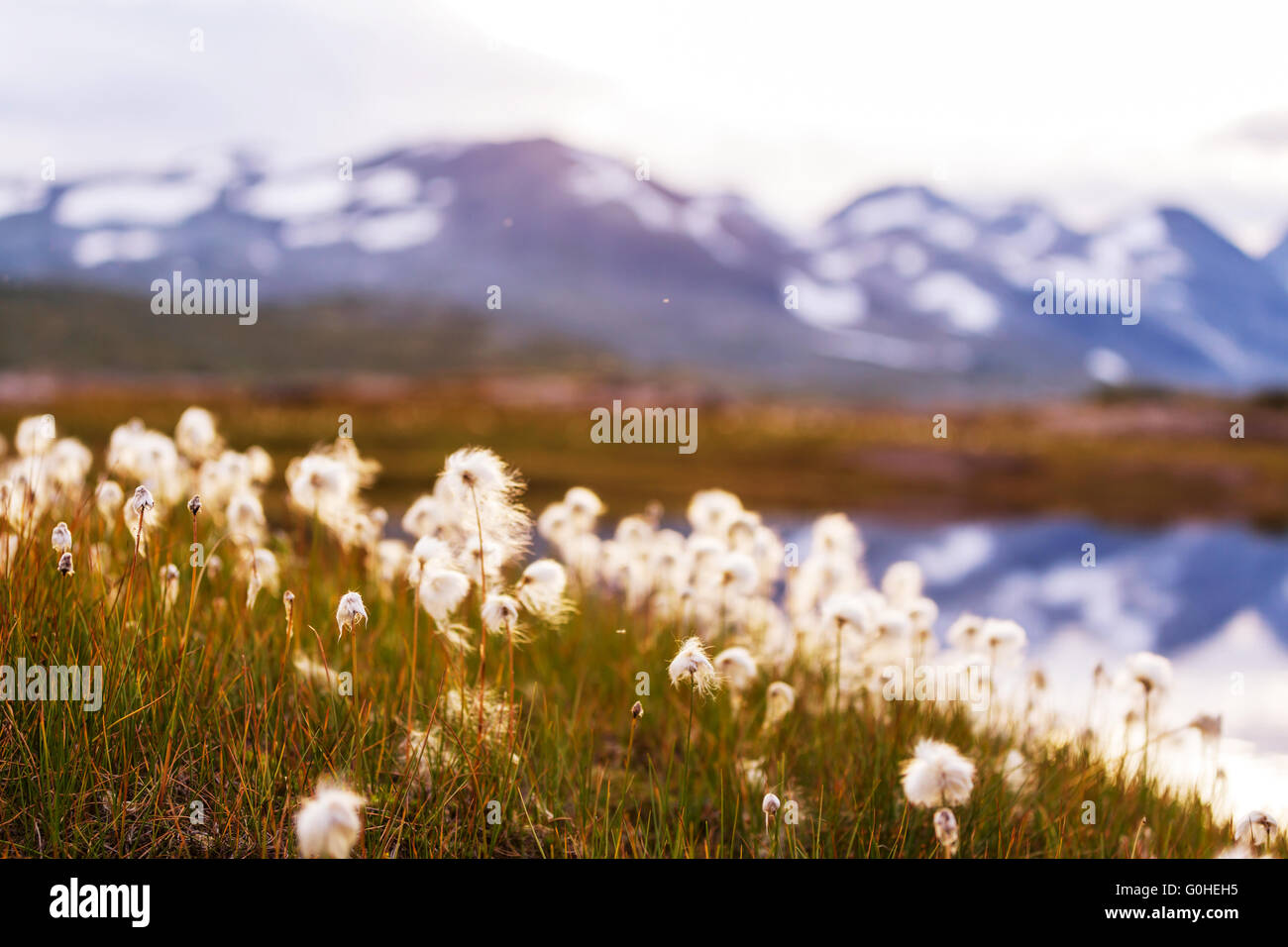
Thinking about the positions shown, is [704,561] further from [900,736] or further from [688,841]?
[688,841]

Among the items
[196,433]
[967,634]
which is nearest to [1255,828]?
[967,634]

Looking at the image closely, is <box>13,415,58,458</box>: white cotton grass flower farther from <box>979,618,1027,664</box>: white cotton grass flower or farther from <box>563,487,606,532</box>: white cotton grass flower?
<box>979,618,1027,664</box>: white cotton grass flower

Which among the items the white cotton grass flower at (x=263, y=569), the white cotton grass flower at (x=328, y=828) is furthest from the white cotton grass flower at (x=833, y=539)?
the white cotton grass flower at (x=328, y=828)

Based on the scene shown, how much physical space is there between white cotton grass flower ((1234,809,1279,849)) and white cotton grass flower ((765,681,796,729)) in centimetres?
199

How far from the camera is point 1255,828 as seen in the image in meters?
3.93

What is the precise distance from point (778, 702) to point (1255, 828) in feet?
7.21

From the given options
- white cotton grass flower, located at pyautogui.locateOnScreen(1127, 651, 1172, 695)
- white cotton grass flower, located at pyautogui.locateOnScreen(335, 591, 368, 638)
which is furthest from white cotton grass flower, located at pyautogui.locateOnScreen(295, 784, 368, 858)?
white cotton grass flower, located at pyautogui.locateOnScreen(1127, 651, 1172, 695)

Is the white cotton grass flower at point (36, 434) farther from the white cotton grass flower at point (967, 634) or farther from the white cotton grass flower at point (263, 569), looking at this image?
the white cotton grass flower at point (967, 634)

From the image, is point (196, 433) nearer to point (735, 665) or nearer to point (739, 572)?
point (739, 572)

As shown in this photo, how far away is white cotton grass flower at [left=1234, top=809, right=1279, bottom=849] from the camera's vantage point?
12.9 ft
